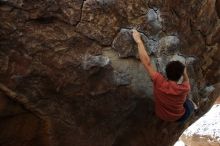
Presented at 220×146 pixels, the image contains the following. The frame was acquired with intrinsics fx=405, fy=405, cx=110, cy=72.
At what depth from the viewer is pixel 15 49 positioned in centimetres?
380

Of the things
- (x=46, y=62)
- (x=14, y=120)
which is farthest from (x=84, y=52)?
(x=14, y=120)

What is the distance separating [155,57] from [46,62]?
119cm

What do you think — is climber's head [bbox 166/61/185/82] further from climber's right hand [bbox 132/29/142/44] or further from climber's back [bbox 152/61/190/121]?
climber's right hand [bbox 132/29/142/44]

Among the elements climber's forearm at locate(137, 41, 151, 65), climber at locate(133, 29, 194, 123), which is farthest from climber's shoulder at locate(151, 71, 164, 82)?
climber's forearm at locate(137, 41, 151, 65)

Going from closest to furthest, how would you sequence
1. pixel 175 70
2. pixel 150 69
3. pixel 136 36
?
pixel 175 70 < pixel 150 69 < pixel 136 36

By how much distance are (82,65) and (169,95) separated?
35.9 inches

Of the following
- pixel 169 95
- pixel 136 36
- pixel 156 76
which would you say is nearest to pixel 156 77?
pixel 156 76

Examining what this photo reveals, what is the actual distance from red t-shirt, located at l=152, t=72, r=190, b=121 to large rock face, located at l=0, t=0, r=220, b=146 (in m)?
0.25

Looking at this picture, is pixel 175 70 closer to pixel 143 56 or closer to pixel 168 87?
pixel 168 87

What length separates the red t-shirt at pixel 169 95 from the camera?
3.97m

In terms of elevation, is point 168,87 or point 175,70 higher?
point 175,70

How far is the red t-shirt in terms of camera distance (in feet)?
13.0

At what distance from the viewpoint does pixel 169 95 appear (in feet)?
13.1

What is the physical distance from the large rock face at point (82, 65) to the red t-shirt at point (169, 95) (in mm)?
253
